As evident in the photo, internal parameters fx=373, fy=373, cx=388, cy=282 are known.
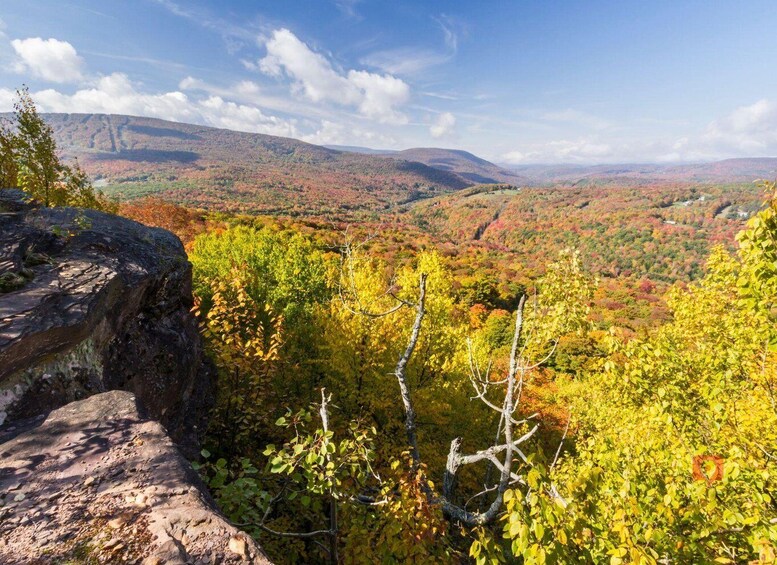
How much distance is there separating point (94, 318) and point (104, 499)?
4.94 meters

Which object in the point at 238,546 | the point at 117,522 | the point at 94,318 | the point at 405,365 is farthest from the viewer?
the point at 405,365

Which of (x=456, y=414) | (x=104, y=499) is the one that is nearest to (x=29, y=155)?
(x=104, y=499)

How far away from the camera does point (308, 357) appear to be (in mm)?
19562

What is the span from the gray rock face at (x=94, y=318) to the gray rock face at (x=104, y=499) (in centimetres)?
112

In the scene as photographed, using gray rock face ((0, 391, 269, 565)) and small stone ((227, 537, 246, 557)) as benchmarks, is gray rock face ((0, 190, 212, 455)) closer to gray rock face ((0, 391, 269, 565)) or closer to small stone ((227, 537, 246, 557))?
gray rock face ((0, 391, 269, 565))

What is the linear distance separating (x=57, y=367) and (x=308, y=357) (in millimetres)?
12700

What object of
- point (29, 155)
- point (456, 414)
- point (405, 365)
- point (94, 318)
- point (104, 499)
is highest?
point (29, 155)

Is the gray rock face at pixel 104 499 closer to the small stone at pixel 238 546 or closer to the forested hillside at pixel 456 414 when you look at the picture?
the small stone at pixel 238 546

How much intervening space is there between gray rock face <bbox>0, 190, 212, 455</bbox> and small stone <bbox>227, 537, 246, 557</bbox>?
3864mm

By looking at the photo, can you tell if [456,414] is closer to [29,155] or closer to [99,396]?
[99,396]

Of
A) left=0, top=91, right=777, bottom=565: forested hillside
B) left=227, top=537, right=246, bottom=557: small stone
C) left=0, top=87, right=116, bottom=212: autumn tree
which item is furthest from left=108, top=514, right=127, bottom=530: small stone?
left=0, top=87, right=116, bottom=212: autumn tree

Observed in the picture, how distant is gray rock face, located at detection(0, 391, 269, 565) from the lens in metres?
3.94

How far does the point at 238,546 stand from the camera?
403cm

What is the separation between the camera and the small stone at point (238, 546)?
3.99 m
